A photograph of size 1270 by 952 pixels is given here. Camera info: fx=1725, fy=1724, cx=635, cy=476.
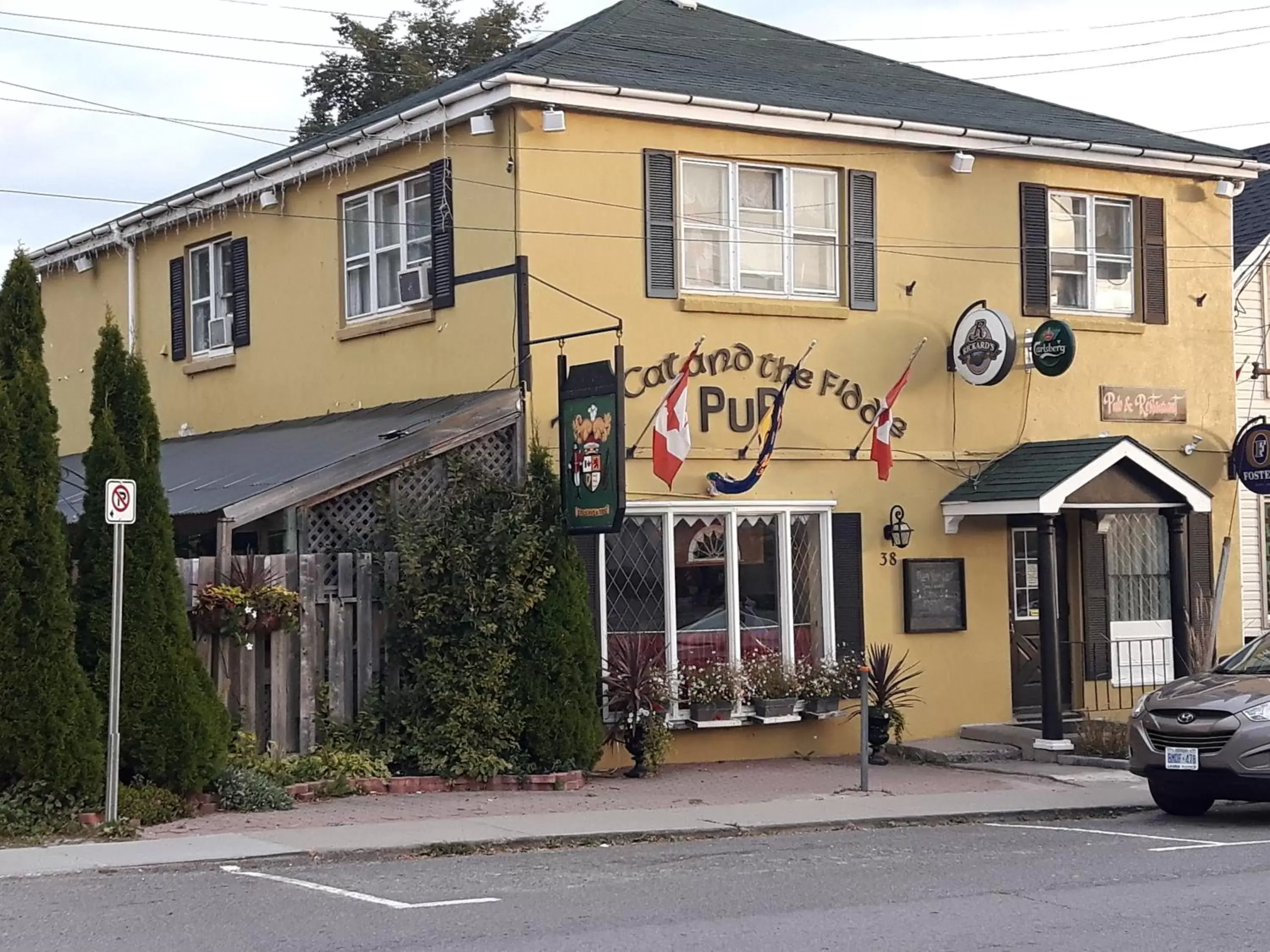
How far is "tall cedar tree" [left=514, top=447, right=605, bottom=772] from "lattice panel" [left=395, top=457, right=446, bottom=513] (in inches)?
33.7

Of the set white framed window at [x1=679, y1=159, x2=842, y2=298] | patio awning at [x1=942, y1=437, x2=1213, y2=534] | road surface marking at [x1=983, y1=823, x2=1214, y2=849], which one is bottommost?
road surface marking at [x1=983, y1=823, x2=1214, y2=849]

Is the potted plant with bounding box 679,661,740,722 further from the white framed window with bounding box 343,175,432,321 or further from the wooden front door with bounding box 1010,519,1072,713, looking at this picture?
the white framed window with bounding box 343,175,432,321

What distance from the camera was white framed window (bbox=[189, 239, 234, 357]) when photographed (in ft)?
66.8

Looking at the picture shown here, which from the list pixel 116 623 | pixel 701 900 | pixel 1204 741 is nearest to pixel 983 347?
pixel 1204 741

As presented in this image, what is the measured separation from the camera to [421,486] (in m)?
Result: 15.0

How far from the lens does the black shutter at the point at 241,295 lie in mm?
19859

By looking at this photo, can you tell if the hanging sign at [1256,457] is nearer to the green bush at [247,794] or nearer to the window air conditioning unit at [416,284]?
the window air conditioning unit at [416,284]

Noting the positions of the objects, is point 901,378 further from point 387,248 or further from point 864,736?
point 387,248

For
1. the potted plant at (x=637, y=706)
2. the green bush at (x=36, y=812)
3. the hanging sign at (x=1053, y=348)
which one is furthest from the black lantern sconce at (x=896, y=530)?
the green bush at (x=36, y=812)

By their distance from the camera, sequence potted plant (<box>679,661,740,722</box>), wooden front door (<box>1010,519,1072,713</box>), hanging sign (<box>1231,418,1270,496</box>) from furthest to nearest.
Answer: hanging sign (<box>1231,418,1270,496</box>), wooden front door (<box>1010,519,1072,713</box>), potted plant (<box>679,661,740,722</box>)

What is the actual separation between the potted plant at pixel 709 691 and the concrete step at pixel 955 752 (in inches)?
81.9

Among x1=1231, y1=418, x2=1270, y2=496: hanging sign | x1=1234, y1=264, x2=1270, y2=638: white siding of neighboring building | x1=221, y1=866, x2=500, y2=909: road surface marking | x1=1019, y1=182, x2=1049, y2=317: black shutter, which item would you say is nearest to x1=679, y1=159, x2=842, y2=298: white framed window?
x1=1019, y1=182, x2=1049, y2=317: black shutter

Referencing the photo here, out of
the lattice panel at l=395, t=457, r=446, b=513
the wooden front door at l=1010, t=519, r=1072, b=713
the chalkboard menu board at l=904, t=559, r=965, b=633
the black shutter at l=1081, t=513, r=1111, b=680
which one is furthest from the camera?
the black shutter at l=1081, t=513, r=1111, b=680

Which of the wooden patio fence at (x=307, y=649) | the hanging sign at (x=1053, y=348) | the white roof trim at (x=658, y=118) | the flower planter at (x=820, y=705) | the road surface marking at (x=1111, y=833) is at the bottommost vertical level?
the road surface marking at (x=1111, y=833)
